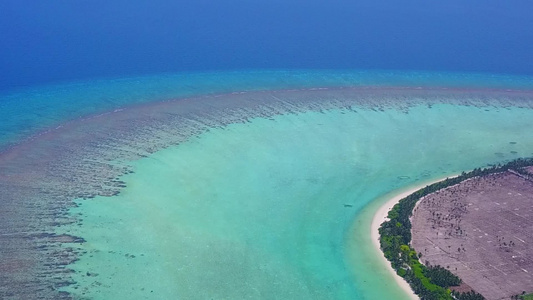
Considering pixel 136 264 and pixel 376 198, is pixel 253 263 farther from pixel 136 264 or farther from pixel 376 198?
pixel 376 198

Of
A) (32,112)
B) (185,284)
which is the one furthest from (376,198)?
(32,112)

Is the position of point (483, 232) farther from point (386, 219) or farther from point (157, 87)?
point (157, 87)

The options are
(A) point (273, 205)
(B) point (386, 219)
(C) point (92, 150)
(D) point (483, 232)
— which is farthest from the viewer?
(C) point (92, 150)

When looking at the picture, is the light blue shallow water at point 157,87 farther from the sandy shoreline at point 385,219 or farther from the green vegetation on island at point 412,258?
the green vegetation on island at point 412,258

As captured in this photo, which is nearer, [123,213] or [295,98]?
[123,213]

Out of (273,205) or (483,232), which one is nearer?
(483,232)

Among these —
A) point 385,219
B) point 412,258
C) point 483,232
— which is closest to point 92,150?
point 385,219

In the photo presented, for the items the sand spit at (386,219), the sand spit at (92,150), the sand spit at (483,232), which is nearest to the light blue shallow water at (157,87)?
the sand spit at (92,150)
